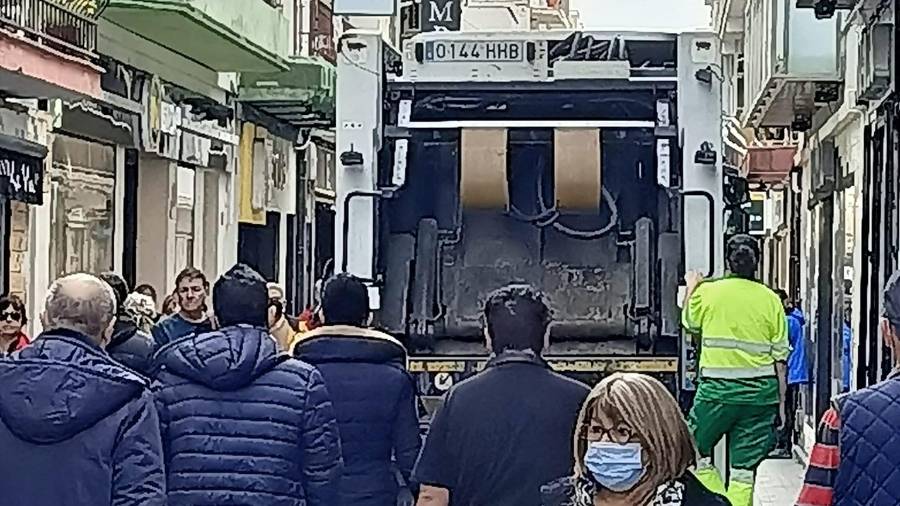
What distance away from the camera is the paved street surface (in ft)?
44.9

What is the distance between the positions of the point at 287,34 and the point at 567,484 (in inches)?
846

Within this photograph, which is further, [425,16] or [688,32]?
[425,16]

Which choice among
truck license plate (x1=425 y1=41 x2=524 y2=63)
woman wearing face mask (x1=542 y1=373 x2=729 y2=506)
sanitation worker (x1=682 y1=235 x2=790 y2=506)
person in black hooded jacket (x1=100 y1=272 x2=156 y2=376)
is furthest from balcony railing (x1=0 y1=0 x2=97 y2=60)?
woman wearing face mask (x1=542 y1=373 x2=729 y2=506)

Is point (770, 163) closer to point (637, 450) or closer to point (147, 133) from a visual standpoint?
point (147, 133)

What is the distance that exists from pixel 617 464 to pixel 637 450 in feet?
0.17

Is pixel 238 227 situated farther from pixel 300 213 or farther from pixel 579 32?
pixel 579 32

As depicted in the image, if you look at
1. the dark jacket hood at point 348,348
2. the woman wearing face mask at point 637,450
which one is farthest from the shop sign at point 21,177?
the woman wearing face mask at point 637,450

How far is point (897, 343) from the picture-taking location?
5055 mm

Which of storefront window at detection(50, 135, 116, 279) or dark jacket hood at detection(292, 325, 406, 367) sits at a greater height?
storefront window at detection(50, 135, 116, 279)

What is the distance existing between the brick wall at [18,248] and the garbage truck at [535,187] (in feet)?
24.2

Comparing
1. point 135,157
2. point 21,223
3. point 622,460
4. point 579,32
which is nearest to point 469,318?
point 579,32

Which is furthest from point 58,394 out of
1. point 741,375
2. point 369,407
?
point 741,375

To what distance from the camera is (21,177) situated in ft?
53.1

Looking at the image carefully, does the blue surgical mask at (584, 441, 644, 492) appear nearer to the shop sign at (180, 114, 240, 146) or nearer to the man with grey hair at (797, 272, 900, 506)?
the man with grey hair at (797, 272, 900, 506)
